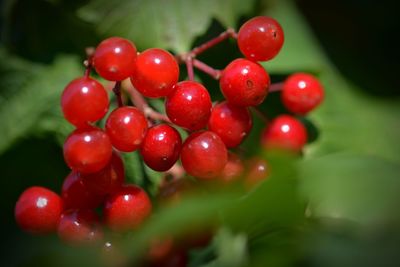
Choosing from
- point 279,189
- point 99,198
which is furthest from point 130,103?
point 279,189

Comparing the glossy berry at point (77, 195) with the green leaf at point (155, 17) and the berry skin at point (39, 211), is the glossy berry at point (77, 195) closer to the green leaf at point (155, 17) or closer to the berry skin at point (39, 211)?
the berry skin at point (39, 211)

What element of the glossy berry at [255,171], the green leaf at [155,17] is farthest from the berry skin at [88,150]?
the green leaf at [155,17]

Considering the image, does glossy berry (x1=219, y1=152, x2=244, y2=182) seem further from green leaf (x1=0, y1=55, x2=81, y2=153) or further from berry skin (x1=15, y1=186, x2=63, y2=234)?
green leaf (x1=0, y1=55, x2=81, y2=153)

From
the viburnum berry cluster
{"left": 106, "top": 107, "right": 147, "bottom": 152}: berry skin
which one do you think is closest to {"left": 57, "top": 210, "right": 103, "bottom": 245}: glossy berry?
the viburnum berry cluster

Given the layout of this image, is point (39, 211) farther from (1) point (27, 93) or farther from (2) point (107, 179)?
(1) point (27, 93)

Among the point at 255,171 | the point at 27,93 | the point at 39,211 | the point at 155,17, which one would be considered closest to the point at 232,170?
the point at 255,171
